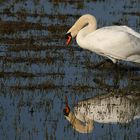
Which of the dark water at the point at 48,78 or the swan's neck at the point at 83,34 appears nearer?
the dark water at the point at 48,78

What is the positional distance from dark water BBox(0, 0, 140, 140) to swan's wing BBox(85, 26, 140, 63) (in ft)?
1.83

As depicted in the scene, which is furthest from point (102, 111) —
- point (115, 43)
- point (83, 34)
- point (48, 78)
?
point (83, 34)

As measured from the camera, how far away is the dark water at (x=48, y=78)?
32.5 ft

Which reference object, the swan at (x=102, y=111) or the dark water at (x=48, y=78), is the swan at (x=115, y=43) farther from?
the swan at (x=102, y=111)

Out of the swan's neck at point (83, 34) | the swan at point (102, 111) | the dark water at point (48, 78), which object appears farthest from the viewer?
the swan's neck at point (83, 34)

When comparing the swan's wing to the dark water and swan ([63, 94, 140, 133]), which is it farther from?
swan ([63, 94, 140, 133])

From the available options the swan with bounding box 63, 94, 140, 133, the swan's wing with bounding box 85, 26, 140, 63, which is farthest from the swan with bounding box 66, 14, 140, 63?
the swan with bounding box 63, 94, 140, 133

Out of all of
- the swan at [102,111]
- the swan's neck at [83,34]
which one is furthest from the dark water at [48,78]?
the swan's neck at [83,34]

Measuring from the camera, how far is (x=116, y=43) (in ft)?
44.9

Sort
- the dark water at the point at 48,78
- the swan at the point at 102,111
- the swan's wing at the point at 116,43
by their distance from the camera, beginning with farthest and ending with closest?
1. the swan's wing at the point at 116,43
2. the swan at the point at 102,111
3. the dark water at the point at 48,78

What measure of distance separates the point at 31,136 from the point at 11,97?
2.47 m

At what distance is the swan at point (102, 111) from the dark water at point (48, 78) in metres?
0.16

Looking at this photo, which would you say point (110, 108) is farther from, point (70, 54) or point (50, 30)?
point (50, 30)

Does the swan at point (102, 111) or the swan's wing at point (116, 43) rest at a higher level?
the swan's wing at point (116, 43)
